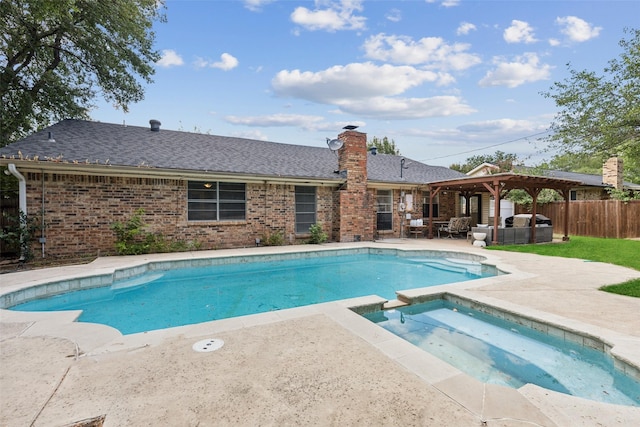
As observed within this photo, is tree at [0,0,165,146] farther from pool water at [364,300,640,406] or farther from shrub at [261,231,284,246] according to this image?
pool water at [364,300,640,406]

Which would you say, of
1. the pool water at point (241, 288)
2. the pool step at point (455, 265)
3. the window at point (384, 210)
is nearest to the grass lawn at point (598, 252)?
the pool step at point (455, 265)

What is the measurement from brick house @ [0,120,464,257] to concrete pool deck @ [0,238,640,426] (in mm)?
5380

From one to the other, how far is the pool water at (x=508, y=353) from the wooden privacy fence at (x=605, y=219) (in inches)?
593

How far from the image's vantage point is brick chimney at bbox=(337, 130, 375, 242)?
12297mm

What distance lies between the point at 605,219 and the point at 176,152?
760 inches

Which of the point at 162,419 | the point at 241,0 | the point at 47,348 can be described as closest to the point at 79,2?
the point at 241,0

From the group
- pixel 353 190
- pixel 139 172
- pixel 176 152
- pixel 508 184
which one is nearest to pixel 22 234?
pixel 139 172

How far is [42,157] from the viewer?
789 centimetres

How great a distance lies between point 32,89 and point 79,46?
2.59 meters

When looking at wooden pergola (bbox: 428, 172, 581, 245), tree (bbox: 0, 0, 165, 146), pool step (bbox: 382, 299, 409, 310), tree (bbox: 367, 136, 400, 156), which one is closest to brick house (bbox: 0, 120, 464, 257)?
wooden pergola (bbox: 428, 172, 581, 245)

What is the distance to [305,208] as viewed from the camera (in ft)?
40.2

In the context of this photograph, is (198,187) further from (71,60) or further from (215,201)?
(71,60)

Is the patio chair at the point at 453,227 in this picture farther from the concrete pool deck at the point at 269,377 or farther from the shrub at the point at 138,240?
the shrub at the point at 138,240

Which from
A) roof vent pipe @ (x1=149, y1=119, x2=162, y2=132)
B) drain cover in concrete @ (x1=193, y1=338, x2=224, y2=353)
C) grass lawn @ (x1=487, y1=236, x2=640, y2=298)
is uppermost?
roof vent pipe @ (x1=149, y1=119, x2=162, y2=132)
